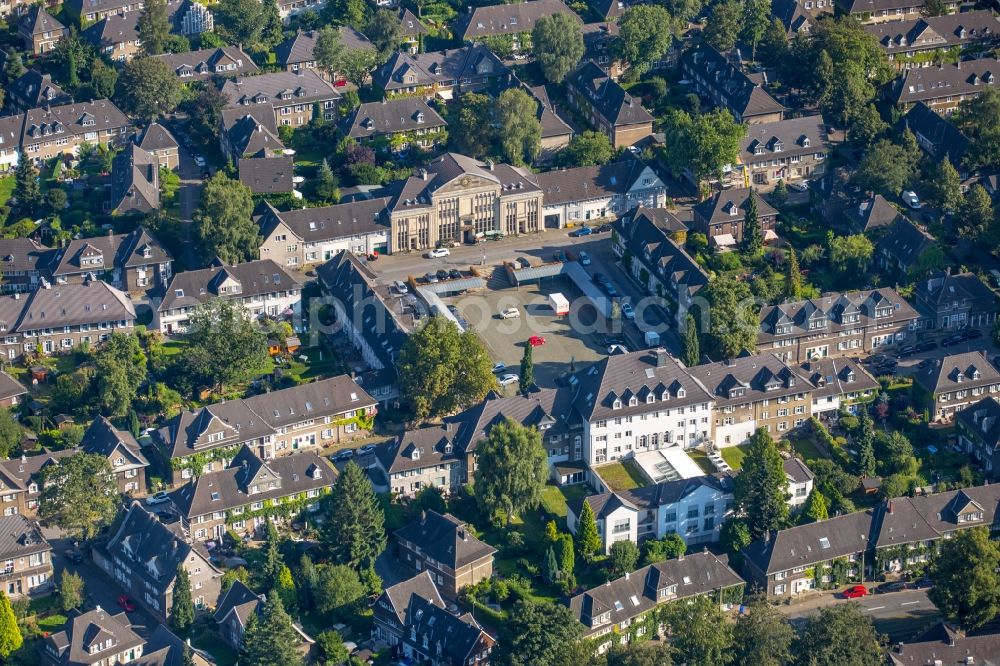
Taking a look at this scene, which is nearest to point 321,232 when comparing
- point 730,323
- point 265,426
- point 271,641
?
point 265,426

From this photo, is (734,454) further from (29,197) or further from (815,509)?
(29,197)

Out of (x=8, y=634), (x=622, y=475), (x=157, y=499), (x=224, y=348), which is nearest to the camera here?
(x=8, y=634)

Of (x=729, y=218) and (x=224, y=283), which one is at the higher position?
(x=224, y=283)

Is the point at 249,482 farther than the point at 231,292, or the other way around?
the point at 231,292

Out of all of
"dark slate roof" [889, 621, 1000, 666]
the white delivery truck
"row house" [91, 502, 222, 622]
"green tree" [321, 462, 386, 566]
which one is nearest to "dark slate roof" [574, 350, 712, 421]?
the white delivery truck

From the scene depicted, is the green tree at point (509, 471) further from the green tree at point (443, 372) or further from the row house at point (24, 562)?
the row house at point (24, 562)

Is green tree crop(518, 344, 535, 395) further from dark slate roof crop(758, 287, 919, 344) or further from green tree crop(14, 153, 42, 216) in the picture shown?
green tree crop(14, 153, 42, 216)

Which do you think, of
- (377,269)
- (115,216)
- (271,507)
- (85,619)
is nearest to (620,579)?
(271,507)

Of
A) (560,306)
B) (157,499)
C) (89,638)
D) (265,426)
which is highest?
(89,638)
